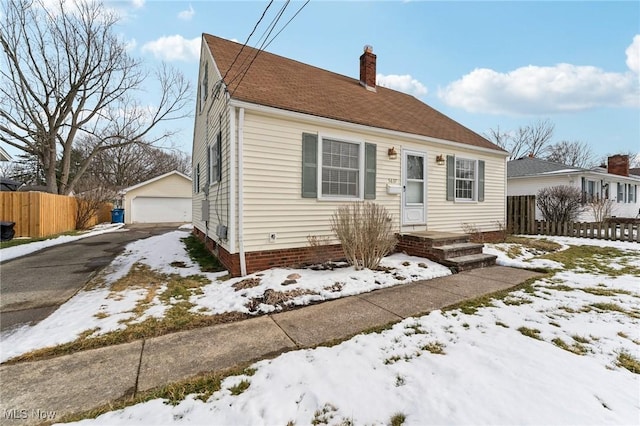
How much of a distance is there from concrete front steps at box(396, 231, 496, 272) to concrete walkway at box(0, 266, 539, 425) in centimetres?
170

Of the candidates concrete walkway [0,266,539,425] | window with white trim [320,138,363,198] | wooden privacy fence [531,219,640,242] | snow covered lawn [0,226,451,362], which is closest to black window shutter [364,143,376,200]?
window with white trim [320,138,363,198]

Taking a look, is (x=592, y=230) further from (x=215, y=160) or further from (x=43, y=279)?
(x=43, y=279)

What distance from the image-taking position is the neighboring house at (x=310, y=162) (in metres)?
5.63

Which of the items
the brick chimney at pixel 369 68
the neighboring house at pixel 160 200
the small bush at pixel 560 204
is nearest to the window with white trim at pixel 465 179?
the brick chimney at pixel 369 68

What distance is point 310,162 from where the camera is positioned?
20.5ft

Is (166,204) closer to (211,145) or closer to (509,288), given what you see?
(211,145)

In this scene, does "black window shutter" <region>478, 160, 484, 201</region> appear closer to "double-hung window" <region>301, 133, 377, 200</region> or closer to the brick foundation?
"double-hung window" <region>301, 133, 377, 200</region>

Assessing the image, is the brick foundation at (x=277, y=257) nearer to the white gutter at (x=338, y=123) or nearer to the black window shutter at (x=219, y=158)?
the black window shutter at (x=219, y=158)

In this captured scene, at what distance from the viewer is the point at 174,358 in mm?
2816

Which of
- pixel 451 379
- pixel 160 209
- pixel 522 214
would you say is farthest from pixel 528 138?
pixel 451 379

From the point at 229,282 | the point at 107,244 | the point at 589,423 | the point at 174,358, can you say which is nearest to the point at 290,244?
the point at 229,282

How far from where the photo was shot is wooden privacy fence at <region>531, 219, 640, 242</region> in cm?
962

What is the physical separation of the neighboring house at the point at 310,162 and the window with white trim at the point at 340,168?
0.08ft

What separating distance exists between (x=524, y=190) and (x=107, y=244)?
2176 centimetres
